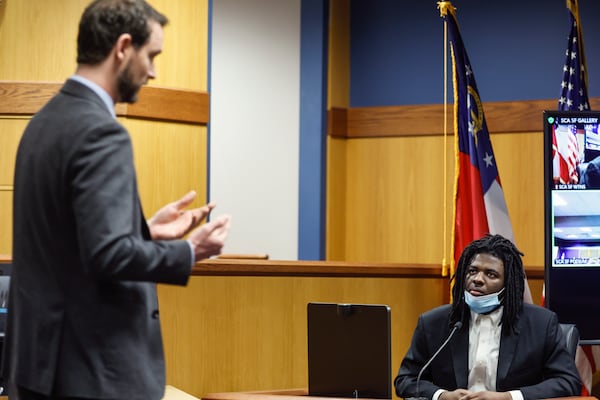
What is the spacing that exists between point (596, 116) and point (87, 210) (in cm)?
316

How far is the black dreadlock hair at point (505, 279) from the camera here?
12.7 feet

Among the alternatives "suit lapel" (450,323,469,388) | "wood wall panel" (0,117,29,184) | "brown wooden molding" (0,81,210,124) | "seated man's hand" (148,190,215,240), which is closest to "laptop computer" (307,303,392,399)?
"suit lapel" (450,323,469,388)

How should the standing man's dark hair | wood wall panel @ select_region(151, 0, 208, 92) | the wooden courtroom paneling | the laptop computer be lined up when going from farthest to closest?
1. wood wall panel @ select_region(151, 0, 208, 92)
2. the wooden courtroom paneling
3. the laptop computer
4. the standing man's dark hair

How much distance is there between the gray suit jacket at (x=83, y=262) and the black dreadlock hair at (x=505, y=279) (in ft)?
7.21

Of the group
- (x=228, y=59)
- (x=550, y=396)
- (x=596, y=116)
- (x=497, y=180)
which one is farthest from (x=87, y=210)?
(x=228, y=59)

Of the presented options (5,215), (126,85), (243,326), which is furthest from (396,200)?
(126,85)

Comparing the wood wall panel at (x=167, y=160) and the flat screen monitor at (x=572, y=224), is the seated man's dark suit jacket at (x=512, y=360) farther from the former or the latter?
the wood wall panel at (x=167, y=160)

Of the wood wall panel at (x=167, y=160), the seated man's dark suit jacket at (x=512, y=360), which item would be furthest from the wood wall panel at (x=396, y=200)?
the seated man's dark suit jacket at (x=512, y=360)

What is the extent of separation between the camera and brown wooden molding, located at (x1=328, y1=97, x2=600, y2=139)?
6777 mm

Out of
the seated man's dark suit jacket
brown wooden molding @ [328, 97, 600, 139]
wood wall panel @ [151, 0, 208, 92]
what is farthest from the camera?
brown wooden molding @ [328, 97, 600, 139]

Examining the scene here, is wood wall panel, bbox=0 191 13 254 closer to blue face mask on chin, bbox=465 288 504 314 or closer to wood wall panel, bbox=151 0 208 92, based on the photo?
wood wall panel, bbox=151 0 208 92

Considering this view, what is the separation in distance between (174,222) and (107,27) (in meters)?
0.43

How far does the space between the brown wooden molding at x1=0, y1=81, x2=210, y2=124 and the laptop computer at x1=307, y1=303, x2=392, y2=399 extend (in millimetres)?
2374

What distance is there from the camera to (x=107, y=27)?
1.91 meters
